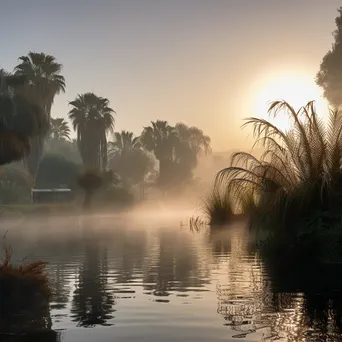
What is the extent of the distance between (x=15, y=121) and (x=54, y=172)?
43518 mm

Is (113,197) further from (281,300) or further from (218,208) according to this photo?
(281,300)

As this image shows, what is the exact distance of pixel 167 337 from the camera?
9.67 meters

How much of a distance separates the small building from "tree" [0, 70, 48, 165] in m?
22.7

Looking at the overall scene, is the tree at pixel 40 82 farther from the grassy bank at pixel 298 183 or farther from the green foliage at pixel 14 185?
the grassy bank at pixel 298 183

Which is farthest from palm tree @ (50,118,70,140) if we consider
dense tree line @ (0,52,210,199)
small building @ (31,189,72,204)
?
small building @ (31,189,72,204)

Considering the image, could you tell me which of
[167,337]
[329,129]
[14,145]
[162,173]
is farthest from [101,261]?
[162,173]

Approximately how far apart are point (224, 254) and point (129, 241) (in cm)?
871

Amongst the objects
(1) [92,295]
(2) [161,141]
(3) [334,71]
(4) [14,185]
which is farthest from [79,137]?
(1) [92,295]

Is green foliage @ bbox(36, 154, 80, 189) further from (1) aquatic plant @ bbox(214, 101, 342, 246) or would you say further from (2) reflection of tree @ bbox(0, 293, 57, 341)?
(2) reflection of tree @ bbox(0, 293, 57, 341)

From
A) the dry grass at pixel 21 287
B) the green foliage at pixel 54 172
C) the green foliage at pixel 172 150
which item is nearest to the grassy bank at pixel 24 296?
the dry grass at pixel 21 287

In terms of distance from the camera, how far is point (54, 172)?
292ft

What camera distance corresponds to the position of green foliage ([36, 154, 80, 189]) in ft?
288

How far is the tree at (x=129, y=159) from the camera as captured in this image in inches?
4422

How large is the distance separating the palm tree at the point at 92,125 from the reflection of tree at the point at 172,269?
51268 millimetres
